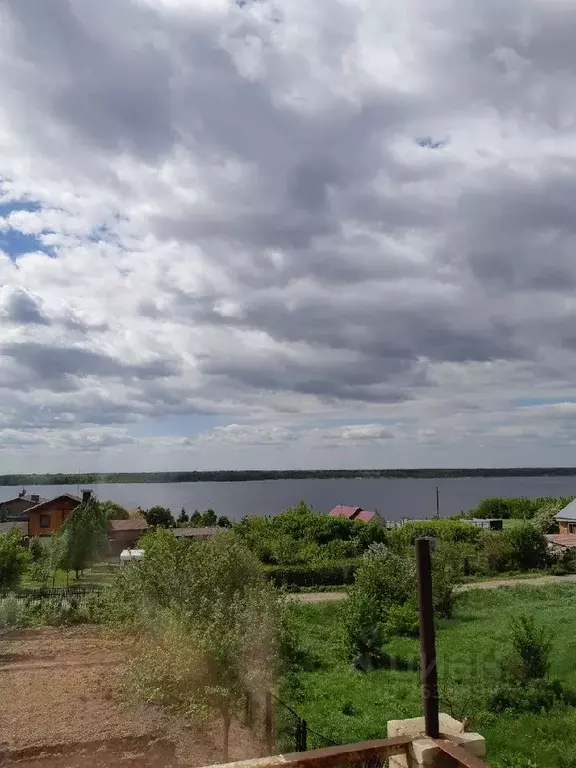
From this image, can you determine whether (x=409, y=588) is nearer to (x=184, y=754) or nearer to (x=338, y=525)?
(x=184, y=754)

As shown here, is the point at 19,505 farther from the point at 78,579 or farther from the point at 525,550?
the point at 525,550

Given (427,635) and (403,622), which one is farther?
(403,622)

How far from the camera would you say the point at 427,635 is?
5527 mm

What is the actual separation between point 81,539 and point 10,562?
331 inches

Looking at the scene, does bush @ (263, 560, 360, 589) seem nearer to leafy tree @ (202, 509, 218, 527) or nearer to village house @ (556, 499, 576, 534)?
village house @ (556, 499, 576, 534)

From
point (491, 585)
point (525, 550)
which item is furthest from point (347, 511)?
point (491, 585)

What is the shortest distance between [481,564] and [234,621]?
32.6 m

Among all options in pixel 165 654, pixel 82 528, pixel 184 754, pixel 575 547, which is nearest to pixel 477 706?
pixel 184 754

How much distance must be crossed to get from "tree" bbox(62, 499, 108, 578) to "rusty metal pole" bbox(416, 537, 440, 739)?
3277 centimetres

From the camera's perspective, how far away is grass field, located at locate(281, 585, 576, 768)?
13.6 m

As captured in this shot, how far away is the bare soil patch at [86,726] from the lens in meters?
12.7

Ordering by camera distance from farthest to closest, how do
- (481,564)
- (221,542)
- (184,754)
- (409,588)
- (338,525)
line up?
(338,525) → (481,564) → (409,588) → (221,542) → (184,754)

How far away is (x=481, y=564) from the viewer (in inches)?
1615

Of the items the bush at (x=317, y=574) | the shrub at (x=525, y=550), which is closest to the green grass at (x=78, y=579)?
the bush at (x=317, y=574)
